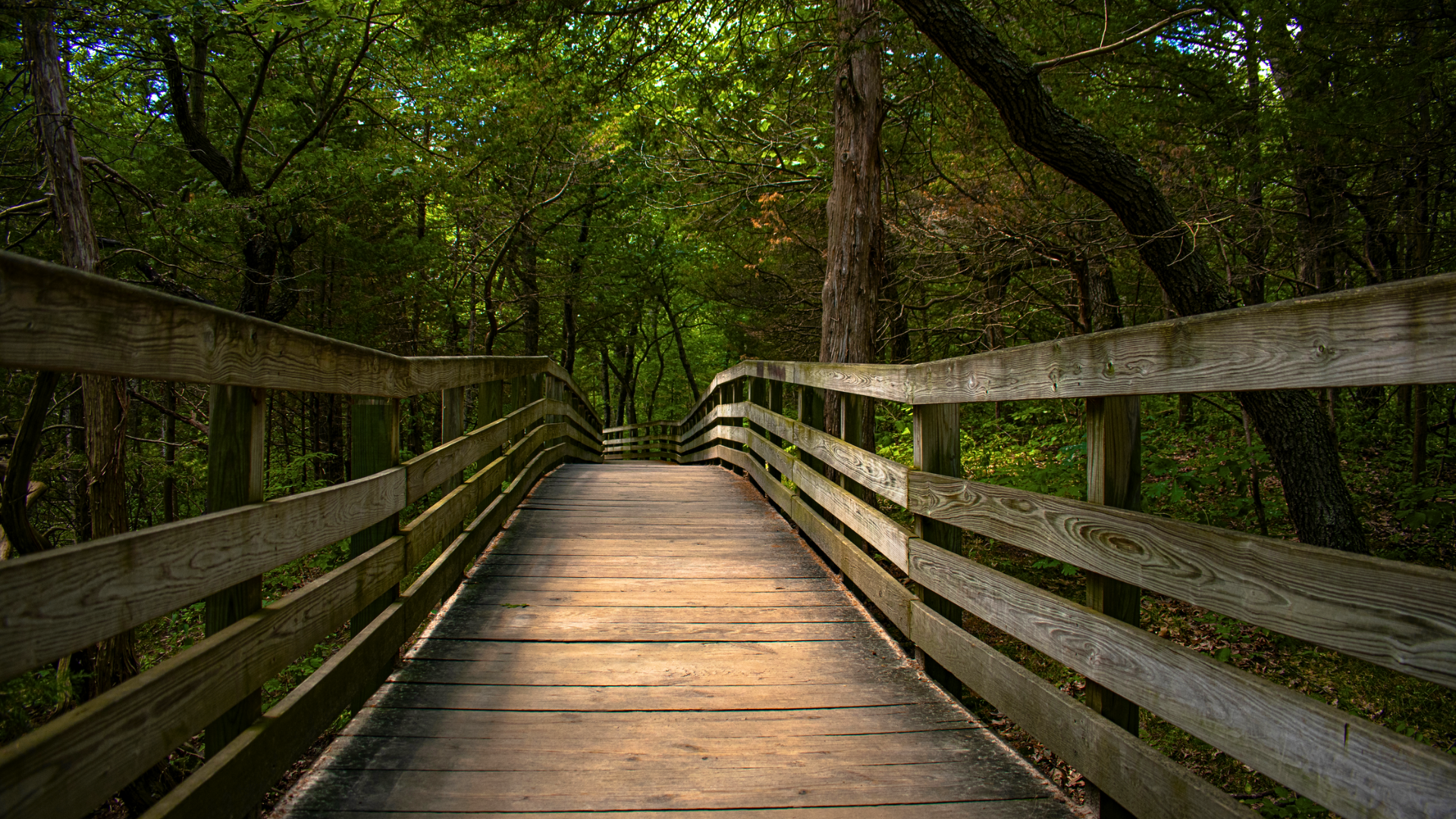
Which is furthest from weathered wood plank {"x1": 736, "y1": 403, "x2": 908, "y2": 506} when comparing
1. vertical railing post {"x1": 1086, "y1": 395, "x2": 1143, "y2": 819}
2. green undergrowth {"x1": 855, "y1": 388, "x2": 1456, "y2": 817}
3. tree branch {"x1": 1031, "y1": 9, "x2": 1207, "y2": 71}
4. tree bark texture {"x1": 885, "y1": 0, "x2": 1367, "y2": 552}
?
tree branch {"x1": 1031, "y1": 9, "x2": 1207, "y2": 71}

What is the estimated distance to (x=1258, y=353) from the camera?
1.63m

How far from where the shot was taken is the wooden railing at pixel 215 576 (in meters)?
1.31

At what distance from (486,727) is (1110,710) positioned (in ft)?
6.05

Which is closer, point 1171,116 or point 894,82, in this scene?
point 1171,116

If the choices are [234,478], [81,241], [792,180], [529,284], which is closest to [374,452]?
[234,478]

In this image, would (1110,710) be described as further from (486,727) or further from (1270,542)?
(486,727)

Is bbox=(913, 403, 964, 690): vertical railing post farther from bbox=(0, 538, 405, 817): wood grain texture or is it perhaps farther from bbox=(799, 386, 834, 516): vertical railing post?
bbox=(0, 538, 405, 817): wood grain texture

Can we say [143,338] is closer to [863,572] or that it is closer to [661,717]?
[661,717]

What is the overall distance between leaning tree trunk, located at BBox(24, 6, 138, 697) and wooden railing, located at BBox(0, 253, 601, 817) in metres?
2.37

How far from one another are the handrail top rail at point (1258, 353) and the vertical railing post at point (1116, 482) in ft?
0.26

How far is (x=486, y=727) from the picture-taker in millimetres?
2592

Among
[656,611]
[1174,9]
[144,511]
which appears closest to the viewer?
[656,611]

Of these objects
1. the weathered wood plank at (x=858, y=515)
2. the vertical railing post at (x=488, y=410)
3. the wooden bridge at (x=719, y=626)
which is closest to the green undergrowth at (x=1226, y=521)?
the wooden bridge at (x=719, y=626)

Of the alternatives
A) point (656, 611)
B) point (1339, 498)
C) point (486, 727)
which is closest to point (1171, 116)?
point (1339, 498)
